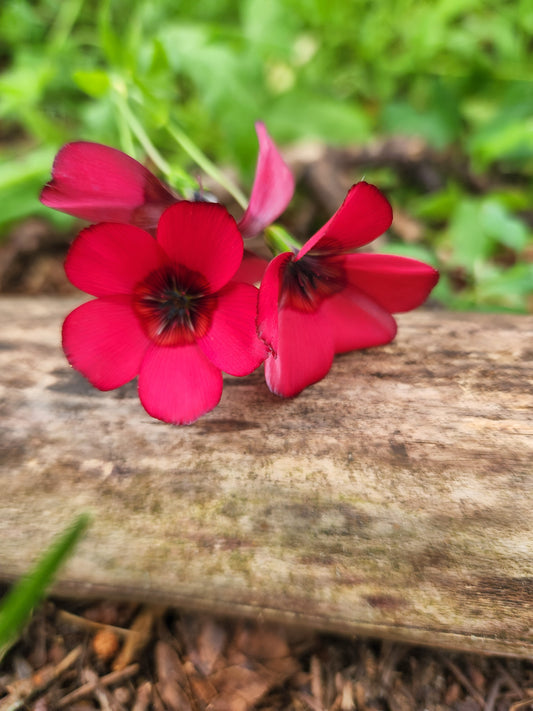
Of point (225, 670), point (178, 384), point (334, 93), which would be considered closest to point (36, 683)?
point (225, 670)

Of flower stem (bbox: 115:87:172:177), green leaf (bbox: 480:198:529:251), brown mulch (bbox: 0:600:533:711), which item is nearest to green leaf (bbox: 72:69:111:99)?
flower stem (bbox: 115:87:172:177)

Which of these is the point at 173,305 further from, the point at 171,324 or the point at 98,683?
the point at 98,683

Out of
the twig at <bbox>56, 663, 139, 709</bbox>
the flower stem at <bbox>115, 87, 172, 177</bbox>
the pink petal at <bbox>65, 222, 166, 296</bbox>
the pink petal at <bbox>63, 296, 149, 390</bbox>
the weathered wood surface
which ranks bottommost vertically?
the twig at <bbox>56, 663, 139, 709</bbox>

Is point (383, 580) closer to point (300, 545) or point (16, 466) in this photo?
point (300, 545)

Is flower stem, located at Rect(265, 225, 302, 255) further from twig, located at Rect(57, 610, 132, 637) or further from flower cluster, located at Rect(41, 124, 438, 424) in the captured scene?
twig, located at Rect(57, 610, 132, 637)

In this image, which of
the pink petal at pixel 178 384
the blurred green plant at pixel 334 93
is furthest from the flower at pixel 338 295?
the blurred green plant at pixel 334 93

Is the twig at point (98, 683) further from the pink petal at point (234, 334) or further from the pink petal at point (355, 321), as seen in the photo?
the pink petal at point (355, 321)
